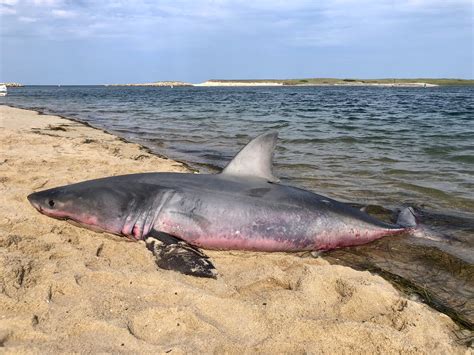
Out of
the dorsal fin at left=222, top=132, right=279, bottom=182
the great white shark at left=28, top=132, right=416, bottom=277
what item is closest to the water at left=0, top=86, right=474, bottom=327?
the great white shark at left=28, top=132, right=416, bottom=277

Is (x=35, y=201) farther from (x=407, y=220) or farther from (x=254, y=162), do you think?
(x=407, y=220)

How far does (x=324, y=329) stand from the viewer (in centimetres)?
263

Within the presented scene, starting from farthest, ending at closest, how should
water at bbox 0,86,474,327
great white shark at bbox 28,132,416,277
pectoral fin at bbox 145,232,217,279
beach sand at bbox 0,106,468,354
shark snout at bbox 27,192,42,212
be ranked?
shark snout at bbox 27,192,42,212
great white shark at bbox 28,132,416,277
water at bbox 0,86,474,327
pectoral fin at bbox 145,232,217,279
beach sand at bbox 0,106,468,354

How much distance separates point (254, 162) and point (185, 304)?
88.4 inches

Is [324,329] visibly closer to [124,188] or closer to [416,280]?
[416,280]

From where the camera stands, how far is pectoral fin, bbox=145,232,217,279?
346cm

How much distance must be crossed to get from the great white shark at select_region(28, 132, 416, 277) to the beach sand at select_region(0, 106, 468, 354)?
17 centimetres

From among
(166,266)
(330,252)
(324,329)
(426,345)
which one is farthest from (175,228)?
(426,345)

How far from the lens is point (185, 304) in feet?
9.55

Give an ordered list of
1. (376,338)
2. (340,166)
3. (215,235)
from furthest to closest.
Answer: (340,166) < (215,235) < (376,338)

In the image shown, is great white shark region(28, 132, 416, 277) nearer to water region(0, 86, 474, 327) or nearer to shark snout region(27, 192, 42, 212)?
shark snout region(27, 192, 42, 212)

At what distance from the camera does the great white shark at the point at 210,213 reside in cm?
418

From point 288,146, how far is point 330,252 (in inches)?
286

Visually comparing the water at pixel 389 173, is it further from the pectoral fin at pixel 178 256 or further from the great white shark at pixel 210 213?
the pectoral fin at pixel 178 256
